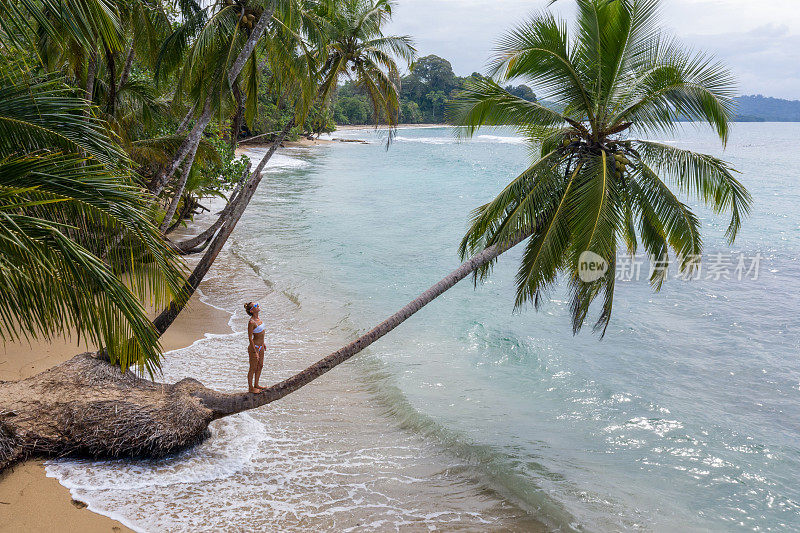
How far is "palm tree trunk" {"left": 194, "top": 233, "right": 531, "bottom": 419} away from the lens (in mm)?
6734

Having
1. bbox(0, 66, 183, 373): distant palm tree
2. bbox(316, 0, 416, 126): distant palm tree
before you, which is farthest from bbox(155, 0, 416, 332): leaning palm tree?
bbox(0, 66, 183, 373): distant palm tree

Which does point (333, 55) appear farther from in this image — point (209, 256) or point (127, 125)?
point (209, 256)

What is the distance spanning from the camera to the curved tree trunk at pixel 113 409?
6.73 meters

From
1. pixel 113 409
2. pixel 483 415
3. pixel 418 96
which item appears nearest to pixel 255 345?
pixel 113 409

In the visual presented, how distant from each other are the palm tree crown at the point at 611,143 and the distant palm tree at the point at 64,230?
14.7 feet

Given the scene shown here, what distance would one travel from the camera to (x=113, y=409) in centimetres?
687

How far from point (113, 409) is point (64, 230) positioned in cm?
299

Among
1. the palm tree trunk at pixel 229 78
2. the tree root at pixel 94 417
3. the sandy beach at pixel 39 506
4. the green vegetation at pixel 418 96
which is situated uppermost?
the green vegetation at pixel 418 96

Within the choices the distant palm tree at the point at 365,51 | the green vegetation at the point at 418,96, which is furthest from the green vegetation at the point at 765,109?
the distant palm tree at the point at 365,51

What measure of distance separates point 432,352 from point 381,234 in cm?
1294

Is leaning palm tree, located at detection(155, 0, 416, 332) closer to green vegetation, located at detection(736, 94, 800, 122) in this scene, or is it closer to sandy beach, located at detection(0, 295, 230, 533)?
sandy beach, located at detection(0, 295, 230, 533)

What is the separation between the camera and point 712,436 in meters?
9.49

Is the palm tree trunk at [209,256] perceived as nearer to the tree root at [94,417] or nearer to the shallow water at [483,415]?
the tree root at [94,417]

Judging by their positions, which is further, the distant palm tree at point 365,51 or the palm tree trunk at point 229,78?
the distant palm tree at point 365,51
